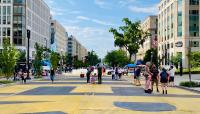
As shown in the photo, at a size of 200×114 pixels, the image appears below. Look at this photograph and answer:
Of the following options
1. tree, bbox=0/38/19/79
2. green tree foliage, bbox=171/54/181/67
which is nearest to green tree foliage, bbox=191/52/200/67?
green tree foliage, bbox=171/54/181/67

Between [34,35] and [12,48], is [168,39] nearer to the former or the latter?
[34,35]

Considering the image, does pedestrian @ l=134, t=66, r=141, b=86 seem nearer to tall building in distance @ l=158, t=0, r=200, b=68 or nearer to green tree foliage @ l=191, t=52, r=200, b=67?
green tree foliage @ l=191, t=52, r=200, b=67

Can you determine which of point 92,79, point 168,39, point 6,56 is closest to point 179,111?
point 92,79

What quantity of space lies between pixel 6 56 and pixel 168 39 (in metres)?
86.2

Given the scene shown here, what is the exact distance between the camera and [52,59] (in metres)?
103

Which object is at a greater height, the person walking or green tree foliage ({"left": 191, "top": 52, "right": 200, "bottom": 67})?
green tree foliage ({"left": 191, "top": 52, "right": 200, "bottom": 67})

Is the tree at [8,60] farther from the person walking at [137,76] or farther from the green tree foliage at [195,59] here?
the green tree foliage at [195,59]

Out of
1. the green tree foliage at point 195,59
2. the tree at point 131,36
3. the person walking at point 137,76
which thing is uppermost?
the tree at point 131,36

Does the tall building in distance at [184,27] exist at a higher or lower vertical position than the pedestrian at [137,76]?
higher

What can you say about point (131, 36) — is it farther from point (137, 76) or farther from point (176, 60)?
point (137, 76)

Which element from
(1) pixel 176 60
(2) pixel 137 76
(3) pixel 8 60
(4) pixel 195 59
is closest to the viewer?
(2) pixel 137 76

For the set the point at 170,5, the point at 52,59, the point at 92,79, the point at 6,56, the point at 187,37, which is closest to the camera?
the point at 92,79

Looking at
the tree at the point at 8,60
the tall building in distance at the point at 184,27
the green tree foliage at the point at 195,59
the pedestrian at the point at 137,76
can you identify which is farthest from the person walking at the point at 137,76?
the tall building in distance at the point at 184,27

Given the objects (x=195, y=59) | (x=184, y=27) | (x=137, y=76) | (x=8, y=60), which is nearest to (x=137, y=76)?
(x=137, y=76)
